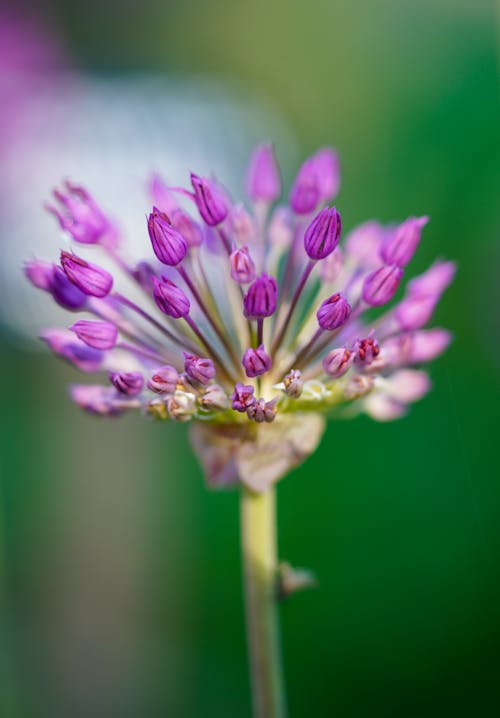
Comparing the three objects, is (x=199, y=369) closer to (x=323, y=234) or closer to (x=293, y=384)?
(x=293, y=384)

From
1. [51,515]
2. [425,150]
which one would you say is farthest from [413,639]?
[425,150]

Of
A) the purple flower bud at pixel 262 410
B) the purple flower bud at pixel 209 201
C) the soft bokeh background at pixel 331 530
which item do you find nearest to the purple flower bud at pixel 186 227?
the purple flower bud at pixel 209 201

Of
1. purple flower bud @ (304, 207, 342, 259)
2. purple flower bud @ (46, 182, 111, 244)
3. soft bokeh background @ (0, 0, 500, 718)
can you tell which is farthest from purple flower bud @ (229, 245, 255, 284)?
soft bokeh background @ (0, 0, 500, 718)

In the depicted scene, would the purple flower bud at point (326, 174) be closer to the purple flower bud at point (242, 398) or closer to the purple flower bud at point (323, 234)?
the purple flower bud at point (323, 234)

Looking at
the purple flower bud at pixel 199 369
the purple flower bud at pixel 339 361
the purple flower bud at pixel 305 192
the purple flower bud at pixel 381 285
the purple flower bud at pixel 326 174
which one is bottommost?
the purple flower bud at pixel 199 369

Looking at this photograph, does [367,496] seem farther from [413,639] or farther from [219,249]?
[219,249]

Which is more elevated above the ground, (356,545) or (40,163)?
(40,163)
